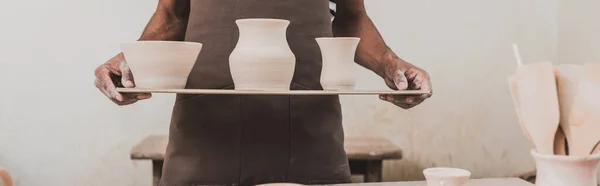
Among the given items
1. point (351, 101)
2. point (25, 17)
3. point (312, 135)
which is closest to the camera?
point (312, 135)

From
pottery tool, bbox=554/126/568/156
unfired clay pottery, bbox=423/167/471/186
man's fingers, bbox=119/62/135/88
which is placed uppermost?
man's fingers, bbox=119/62/135/88

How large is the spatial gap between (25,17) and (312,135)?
1024 millimetres

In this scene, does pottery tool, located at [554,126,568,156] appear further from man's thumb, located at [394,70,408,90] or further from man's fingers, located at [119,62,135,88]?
man's fingers, located at [119,62,135,88]

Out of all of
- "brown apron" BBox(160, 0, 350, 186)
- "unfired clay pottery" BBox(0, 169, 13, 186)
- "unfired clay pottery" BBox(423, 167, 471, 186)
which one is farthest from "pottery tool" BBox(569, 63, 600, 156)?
"unfired clay pottery" BBox(0, 169, 13, 186)

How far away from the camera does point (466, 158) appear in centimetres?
221

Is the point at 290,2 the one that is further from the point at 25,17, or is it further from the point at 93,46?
the point at 25,17

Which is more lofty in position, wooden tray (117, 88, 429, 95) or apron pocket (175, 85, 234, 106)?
wooden tray (117, 88, 429, 95)

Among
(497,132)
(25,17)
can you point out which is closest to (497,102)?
(497,132)

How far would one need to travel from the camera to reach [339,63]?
1.29 m

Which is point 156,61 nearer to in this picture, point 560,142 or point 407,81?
point 407,81

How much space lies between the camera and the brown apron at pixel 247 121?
1401mm

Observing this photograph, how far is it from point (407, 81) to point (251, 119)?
1.22 ft

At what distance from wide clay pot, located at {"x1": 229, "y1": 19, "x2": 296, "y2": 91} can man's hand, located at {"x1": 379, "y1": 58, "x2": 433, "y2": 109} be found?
0.24 metres

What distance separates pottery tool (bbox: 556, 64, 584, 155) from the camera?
891 millimetres
